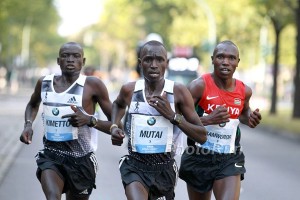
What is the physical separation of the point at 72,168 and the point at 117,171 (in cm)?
644

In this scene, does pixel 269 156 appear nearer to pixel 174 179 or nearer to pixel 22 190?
pixel 22 190

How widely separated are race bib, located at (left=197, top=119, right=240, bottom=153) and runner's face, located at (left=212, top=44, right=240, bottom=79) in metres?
0.44

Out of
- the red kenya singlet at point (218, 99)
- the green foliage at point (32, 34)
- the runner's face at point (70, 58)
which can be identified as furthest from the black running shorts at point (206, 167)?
the green foliage at point (32, 34)

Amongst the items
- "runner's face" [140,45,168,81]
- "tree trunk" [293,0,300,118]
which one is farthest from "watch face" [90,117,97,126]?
"tree trunk" [293,0,300,118]

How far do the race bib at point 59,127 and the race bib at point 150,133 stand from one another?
756 millimetres

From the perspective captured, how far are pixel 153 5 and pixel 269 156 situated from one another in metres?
40.6

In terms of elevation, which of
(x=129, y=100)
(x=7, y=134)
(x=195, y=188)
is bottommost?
(x=7, y=134)

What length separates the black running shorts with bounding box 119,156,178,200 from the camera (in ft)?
20.7

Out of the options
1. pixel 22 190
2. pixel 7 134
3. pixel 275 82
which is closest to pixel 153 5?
pixel 275 82

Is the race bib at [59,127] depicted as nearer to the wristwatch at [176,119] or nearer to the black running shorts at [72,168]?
the black running shorts at [72,168]

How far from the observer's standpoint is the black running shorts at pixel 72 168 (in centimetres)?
689

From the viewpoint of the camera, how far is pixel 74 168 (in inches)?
273

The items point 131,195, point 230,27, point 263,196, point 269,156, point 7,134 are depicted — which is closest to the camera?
point 131,195

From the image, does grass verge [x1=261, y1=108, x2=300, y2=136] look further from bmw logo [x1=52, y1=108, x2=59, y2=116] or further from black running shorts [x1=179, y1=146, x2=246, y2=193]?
bmw logo [x1=52, y1=108, x2=59, y2=116]
